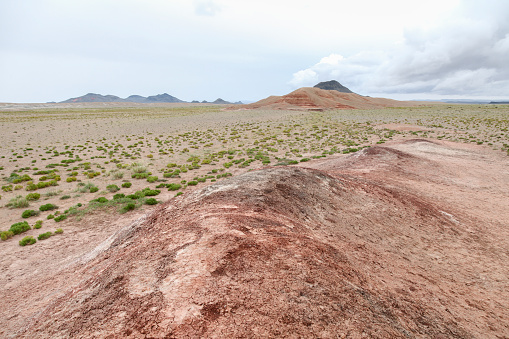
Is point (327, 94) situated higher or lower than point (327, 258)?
higher

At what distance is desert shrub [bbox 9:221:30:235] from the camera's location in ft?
32.6

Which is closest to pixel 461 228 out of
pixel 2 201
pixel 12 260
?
pixel 12 260

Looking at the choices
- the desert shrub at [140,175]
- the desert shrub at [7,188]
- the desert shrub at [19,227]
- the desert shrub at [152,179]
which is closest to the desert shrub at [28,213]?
the desert shrub at [19,227]

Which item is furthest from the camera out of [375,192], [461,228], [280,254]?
[375,192]

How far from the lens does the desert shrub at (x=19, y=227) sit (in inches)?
391

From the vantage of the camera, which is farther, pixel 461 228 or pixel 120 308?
pixel 461 228

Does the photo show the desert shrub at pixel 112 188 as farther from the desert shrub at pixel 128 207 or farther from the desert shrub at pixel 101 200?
the desert shrub at pixel 128 207

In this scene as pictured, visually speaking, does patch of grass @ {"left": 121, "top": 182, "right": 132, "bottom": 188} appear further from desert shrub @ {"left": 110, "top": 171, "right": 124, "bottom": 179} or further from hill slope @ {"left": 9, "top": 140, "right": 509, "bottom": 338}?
hill slope @ {"left": 9, "top": 140, "right": 509, "bottom": 338}

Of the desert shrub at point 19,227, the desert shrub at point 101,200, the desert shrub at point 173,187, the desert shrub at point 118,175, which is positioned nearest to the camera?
the desert shrub at point 19,227

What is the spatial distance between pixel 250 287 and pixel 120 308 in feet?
6.05

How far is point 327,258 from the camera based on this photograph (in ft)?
16.2

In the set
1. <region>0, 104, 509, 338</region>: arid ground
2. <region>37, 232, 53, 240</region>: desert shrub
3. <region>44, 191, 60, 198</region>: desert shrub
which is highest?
<region>0, 104, 509, 338</region>: arid ground

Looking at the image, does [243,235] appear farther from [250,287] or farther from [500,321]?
[500,321]

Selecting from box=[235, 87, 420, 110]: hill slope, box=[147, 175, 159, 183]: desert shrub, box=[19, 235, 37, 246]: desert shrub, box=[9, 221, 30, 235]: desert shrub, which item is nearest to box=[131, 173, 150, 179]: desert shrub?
box=[147, 175, 159, 183]: desert shrub
